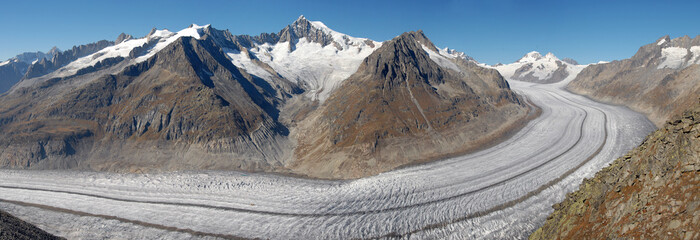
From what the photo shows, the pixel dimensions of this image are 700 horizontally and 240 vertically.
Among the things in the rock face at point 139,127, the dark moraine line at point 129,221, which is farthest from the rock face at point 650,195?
the rock face at point 139,127

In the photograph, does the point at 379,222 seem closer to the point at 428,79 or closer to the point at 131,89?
the point at 428,79

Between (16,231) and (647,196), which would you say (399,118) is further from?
(16,231)

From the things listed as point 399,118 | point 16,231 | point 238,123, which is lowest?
point 16,231

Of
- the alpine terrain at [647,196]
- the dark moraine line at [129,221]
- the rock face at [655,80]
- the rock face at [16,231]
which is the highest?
the rock face at [655,80]

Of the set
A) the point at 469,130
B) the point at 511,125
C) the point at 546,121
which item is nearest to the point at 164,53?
the point at 469,130

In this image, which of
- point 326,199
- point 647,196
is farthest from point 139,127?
point 647,196

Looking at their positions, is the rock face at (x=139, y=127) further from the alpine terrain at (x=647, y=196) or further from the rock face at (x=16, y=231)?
the alpine terrain at (x=647, y=196)
